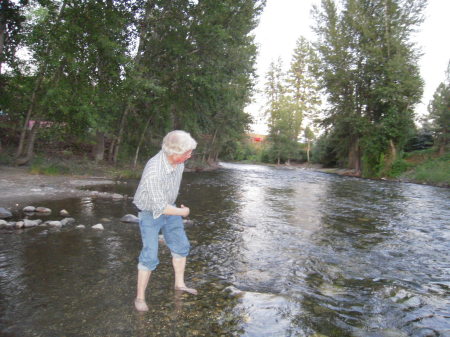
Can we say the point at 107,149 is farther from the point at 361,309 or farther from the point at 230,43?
the point at 361,309

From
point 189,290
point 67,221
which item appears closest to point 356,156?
point 67,221

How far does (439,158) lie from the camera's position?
101 feet

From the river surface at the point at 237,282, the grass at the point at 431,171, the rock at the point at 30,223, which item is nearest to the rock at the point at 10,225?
the rock at the point at 30,223

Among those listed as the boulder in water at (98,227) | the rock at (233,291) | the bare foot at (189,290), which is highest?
the boulder in water at (98,227)

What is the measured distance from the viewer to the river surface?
3701 millimetres

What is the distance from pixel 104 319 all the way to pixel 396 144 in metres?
34.9

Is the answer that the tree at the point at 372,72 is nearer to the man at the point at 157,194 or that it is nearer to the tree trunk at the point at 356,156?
the tree trunk at the point at 356,156

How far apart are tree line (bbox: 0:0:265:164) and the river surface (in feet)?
28.1

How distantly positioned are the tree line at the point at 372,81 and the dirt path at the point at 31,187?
27.2m

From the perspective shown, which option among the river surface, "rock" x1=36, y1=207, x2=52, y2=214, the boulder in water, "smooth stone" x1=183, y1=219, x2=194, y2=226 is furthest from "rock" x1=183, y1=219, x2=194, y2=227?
"rock" x1=36, y1=207, x2=52, y2=214

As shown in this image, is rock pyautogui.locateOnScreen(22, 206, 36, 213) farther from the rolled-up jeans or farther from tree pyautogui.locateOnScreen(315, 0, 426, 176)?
tree pyautogui.locateOnScreen(315, 0, 426, 176)

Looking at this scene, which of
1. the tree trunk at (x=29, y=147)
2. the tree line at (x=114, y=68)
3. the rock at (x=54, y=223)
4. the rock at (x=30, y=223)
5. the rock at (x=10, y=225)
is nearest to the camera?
the rock at (x=10, y=225)

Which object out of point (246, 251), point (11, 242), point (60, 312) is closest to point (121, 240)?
point (11, 242)

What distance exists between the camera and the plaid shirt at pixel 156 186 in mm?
3668
